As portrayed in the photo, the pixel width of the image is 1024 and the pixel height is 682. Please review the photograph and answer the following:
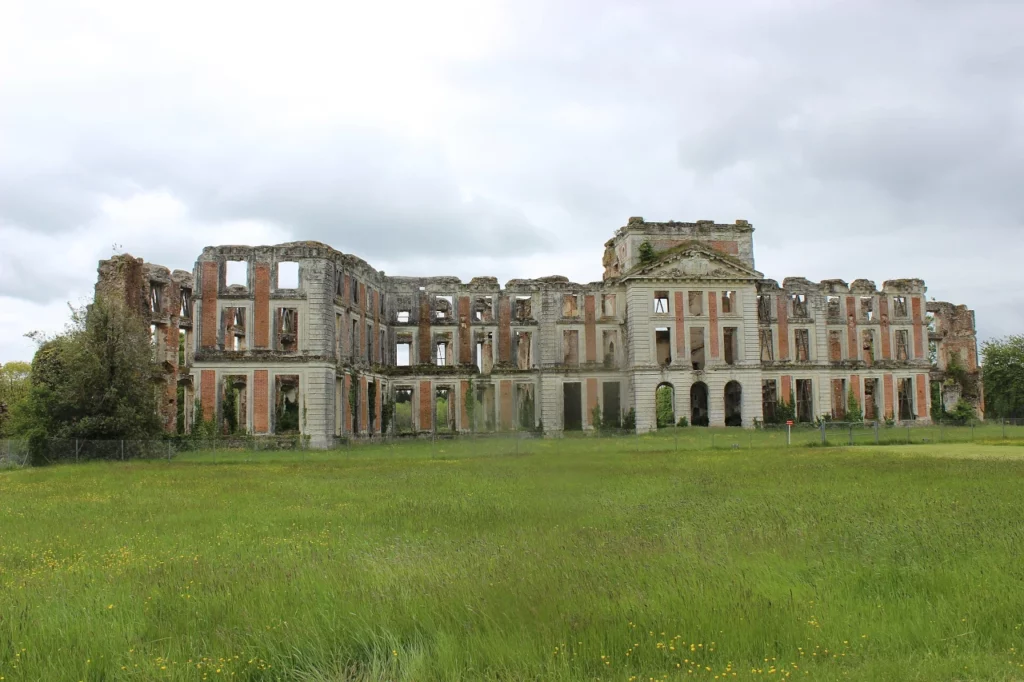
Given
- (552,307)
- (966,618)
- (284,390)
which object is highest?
(552,307)

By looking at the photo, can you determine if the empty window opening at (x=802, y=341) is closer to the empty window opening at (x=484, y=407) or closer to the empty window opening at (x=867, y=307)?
the empty window opening at (x=867, y=307)

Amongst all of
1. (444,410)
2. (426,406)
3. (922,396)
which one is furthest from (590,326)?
(922,396)

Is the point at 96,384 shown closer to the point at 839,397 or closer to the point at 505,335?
the point at 505,335

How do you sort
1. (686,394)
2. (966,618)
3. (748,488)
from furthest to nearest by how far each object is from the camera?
(686,394)
(748,488)
(966,618)

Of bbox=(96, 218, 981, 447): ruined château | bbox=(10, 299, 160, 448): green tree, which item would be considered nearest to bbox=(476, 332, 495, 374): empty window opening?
bbox=(96, 218, 981, 447): ruined château

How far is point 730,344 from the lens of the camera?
200 feet

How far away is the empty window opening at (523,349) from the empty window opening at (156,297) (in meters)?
23.9

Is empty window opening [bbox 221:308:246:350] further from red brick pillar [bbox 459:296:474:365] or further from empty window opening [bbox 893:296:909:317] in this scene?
empty window opening [bbox 893:296:909:317]

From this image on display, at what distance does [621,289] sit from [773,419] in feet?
49.7

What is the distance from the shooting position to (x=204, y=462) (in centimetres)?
3669

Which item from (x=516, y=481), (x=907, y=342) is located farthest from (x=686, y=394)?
(x=516, y=481)

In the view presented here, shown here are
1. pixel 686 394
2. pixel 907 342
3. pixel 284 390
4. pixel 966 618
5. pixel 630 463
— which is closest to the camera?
pixel 966 618

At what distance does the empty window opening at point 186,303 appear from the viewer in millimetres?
54181

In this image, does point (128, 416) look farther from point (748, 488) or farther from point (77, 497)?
point (748, 488)
